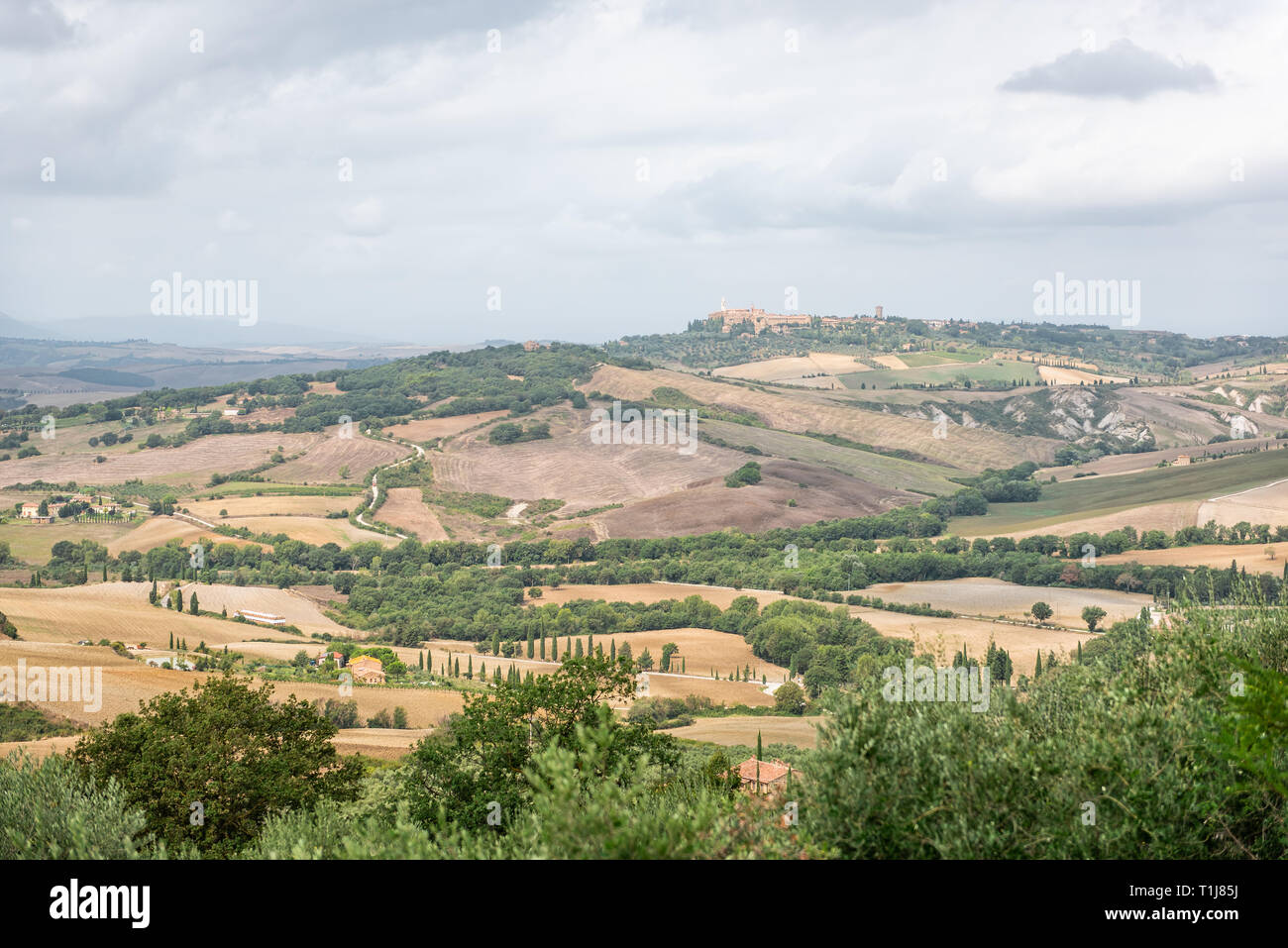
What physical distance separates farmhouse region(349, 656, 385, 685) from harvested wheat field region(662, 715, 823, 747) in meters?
21.7

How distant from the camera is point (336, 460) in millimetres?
149000

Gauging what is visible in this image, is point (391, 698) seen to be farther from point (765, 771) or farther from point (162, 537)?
point (162, 537)

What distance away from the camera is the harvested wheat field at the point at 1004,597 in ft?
275

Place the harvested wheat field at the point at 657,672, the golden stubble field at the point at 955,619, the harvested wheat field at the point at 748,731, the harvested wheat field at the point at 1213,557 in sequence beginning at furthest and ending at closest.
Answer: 1. the harvested wheat field at the point at 1213,557
2. the golden stubble field at the point at 955,619
3. the harvested wheat field at the point at 657,672
4. the harvested wheat field at the point at 748,731

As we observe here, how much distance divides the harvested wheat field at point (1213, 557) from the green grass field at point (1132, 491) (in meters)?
16.2

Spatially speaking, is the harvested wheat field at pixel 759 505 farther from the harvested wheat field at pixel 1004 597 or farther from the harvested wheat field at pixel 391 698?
the harvested wheat field at pixel 391 698

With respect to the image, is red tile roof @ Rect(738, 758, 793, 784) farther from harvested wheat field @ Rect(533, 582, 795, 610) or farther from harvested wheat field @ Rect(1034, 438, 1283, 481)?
harvested wheat field @ Rect(1034, 438, 1283, 481)

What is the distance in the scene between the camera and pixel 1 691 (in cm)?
5238

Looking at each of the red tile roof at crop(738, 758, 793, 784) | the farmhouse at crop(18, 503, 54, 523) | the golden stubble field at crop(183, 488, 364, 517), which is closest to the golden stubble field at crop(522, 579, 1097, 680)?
the red tile roof at crop(738, 758, 793, 784)

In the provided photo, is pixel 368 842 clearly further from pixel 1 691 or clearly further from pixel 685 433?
pixel 685 433

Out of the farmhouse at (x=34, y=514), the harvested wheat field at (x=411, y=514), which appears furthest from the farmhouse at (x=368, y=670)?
the farmhouse at (x=34, y=514)

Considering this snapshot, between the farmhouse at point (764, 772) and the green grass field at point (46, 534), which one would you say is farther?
the green grass field at point (46, 534)

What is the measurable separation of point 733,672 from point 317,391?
147175mm
